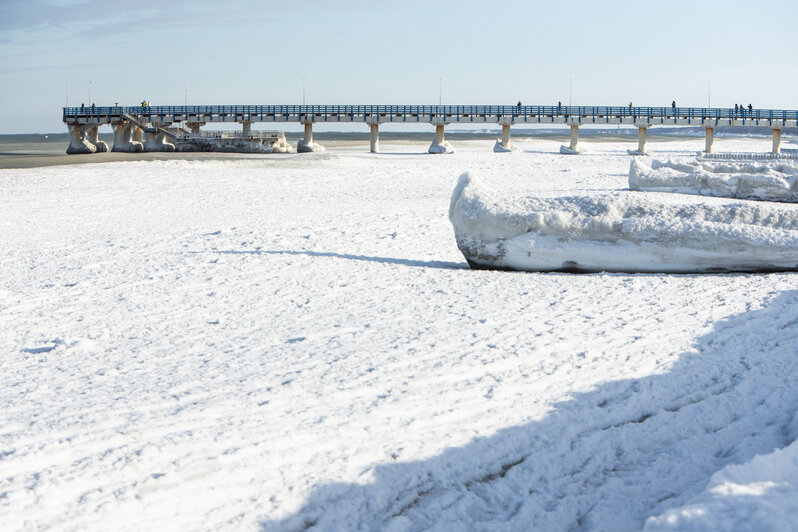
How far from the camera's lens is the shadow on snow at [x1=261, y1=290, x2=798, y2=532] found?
439cm

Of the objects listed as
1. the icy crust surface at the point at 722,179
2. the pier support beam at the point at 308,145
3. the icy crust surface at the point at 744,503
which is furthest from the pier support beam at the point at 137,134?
the icy crust surface at the point at 744,503

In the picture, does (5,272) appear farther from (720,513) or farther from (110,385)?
(720,513)

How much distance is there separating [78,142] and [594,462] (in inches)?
1767

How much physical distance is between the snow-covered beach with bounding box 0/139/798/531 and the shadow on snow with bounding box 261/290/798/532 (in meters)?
0.02

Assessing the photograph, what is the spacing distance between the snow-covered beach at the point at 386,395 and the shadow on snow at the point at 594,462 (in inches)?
0.6

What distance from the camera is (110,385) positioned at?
20.3ft

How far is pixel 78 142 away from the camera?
4509cm

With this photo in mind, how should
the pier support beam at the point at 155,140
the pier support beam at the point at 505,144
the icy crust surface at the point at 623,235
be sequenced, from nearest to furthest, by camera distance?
the icy crust surface at the point at 623,235 < the pier support beam at the point at 155,140 < the pier support beam at the point at 505,144

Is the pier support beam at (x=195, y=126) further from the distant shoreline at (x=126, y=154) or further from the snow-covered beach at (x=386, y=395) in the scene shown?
the snow-covered beach at (x=386, y=395)

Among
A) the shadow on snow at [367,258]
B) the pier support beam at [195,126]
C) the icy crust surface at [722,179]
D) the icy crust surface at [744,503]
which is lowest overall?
the icy crust surface at [744,503]

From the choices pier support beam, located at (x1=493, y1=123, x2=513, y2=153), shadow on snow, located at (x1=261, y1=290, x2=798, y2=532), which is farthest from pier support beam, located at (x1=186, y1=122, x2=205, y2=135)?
shadow on snow, located at (x1=261, y1=290, x2=798, y2=532)

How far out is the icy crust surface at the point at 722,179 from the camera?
1750 cm

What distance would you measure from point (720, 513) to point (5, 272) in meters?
9.68

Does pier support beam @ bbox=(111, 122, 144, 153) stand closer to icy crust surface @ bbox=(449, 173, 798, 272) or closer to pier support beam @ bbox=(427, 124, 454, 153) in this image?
pier support beam @ bbox=(427, 124, 454, 153)
